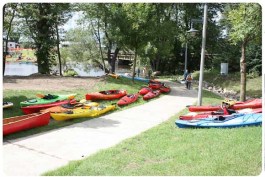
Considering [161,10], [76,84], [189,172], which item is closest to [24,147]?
[189,172]

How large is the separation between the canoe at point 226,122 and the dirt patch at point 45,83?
865 centimetres

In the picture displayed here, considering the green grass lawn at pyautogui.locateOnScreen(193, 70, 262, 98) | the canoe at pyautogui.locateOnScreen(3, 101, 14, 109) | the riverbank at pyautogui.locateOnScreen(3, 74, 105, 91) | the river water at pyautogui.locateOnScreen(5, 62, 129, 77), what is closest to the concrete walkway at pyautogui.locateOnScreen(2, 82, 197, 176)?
the canoe at pyautogui.locateOnScreen(3, 101, 14, 109)

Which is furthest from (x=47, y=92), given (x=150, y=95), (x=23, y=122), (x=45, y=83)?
(x=23, y=122)

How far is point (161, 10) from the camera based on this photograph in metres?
28.5

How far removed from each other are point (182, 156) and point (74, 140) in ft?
10.4

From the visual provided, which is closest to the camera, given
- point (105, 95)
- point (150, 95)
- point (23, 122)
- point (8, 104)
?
point (23, 122)

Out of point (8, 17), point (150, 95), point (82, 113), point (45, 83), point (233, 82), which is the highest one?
point (8, 17)

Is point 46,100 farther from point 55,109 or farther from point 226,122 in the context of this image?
point 226,122

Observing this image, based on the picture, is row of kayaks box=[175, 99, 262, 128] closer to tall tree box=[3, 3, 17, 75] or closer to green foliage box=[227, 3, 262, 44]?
green foliage box=[227, 3, 262, 44]

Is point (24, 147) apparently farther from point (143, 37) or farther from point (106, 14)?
point (106, 14)

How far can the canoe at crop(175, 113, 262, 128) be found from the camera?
8.78 metres

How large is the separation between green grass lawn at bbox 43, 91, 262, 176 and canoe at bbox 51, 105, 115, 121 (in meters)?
3.22

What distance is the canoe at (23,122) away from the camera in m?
8.64

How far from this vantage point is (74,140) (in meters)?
8.38
